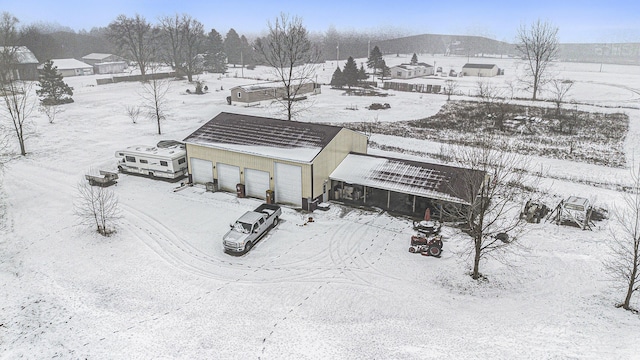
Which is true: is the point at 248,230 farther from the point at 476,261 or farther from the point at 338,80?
the point at 338,80

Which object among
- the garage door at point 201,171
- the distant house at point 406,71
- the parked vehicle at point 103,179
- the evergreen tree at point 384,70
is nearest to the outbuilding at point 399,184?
the garage door at point 201,171

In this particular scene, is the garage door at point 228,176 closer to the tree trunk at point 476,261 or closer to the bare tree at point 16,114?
the tree trunk at point 476,261

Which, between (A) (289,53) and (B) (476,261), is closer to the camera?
(B) (476,261)

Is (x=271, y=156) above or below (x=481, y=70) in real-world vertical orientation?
below

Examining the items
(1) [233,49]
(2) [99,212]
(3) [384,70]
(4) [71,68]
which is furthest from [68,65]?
(2) [99,212]

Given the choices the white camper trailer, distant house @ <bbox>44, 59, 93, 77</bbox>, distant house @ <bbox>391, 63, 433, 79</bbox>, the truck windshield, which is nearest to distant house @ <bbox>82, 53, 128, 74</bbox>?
distant house @ <bbox>44, 59, 93, 77</bbox>

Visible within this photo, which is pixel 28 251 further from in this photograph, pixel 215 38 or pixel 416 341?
pixel 215 38

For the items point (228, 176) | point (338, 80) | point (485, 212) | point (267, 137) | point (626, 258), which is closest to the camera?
point (626, 258)
